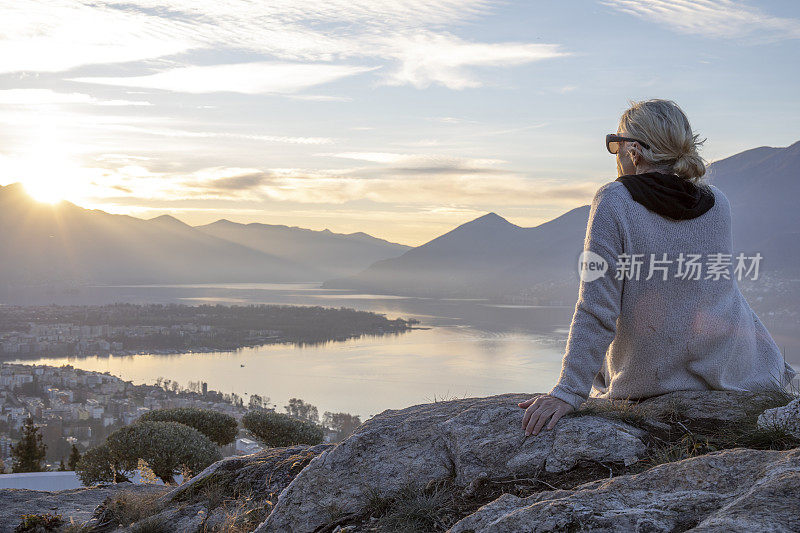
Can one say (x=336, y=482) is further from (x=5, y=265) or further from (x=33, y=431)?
(x=5, y=265)

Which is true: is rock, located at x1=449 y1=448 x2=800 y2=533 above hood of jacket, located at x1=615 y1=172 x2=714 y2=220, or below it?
below

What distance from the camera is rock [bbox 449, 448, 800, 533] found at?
1.43m

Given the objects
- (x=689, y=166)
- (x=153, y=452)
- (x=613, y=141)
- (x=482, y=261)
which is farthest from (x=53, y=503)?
(x=482, y=261)

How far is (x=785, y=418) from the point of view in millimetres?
2459

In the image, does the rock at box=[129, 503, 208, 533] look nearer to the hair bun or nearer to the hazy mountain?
the hair bun

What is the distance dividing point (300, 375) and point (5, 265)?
101807 mm

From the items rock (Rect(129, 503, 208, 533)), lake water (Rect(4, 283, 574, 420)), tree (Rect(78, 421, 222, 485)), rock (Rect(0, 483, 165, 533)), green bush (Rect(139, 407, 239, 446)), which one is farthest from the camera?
lake water (Rect(4, 283, 574, 420))

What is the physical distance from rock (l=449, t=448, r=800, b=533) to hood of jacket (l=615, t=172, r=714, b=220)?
1.06m

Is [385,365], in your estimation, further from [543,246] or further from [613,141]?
[543,246]

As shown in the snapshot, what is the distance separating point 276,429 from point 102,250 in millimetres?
159630

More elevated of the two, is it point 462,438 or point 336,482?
point 462,438

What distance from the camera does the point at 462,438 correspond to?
9.02 feet

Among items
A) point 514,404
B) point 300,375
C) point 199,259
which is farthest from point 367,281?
point 514,404

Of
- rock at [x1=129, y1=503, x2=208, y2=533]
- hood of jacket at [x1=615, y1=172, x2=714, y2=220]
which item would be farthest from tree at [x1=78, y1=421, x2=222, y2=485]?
hood of jacket at [x1=615, y1=172, x2=714, y2=220]
